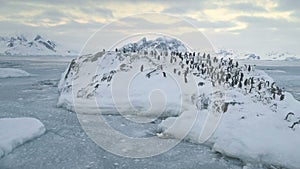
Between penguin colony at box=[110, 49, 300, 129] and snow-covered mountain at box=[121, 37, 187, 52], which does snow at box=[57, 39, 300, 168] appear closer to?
penguin colony at box=[110, 49, 300, 129]

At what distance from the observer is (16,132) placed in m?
7.46

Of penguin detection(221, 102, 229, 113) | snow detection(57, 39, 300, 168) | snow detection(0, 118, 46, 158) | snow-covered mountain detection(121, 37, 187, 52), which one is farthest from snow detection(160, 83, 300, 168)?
snow-covered mountain detection(121, 37, 187, 52)

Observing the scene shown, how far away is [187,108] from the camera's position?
10.1m

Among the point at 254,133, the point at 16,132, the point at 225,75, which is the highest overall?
the point at 225,75

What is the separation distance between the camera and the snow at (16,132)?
264 inches

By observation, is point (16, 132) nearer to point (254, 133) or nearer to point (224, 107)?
point (224, 107)

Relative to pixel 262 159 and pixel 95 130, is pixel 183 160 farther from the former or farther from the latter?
pixel 95 130

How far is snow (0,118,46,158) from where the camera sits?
671cm

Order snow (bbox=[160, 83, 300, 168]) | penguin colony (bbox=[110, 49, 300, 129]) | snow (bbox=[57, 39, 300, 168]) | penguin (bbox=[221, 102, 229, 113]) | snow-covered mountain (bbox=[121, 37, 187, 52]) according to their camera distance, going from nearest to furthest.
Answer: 1. snow (bbox=[160, 83, 300, 168])
2. snow (bbox=[57, 39, 300, 168])
3. penguin (bbox=[221, 102, 229, 113])
4. penguin colony (bbox=[110, 49, 300, 129])
5. snow-covered mountain (bbox=[121, 37, 187, 52])

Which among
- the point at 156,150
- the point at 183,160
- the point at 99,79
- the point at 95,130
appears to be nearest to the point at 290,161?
the point at 183,160

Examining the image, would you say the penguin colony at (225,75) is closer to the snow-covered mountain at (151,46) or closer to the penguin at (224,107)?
the penguin at (224,107)

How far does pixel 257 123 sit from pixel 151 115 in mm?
3990

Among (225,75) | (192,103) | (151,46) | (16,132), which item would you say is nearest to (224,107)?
(192,103)

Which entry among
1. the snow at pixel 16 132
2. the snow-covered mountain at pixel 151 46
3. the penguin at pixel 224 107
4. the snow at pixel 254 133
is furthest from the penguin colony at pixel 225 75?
the snow at pixel 16 132
